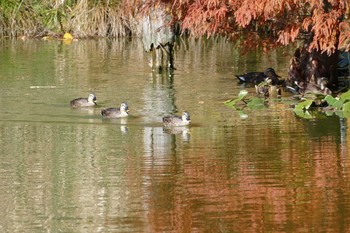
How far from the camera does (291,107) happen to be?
63.5 ft

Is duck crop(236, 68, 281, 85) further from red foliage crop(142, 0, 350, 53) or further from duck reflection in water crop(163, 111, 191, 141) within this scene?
duck reflection in water crop(163, 111, 191, 141)

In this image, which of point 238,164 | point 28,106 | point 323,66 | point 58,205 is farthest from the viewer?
point 323,66

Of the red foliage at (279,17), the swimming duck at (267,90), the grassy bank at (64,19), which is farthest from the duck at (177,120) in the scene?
the grassy bank at (64,19)

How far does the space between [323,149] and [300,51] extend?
23.1ft

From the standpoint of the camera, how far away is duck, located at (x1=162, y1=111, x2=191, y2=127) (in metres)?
17.1

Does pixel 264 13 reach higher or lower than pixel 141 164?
higher

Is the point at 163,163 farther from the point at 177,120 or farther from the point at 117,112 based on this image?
the point at 117,112

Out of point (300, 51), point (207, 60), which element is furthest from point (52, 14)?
point (300, 51)

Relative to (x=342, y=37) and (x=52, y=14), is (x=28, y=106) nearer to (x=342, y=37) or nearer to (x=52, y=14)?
(x=342, y=37)

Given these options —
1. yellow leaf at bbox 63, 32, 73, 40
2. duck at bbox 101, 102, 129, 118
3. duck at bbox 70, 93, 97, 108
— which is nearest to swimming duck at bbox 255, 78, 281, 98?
duck at bbox 70, 93, 97, 108

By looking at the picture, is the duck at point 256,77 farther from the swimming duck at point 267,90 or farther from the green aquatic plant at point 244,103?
the green aquatic plant at point 244,103

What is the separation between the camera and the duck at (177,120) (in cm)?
1711

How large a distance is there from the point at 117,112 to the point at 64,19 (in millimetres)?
21581

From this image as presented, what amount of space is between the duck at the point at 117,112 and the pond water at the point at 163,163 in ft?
0.49
